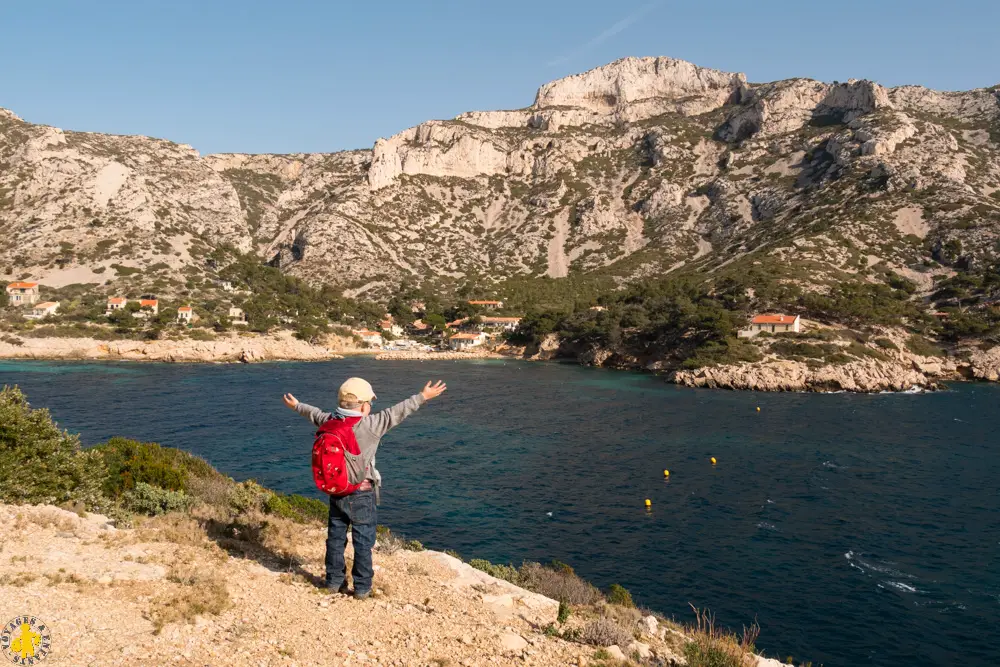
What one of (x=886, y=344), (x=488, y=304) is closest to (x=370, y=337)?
(x=488, y=304)

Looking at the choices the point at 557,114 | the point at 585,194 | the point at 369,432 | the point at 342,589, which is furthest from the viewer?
the point at 557,114

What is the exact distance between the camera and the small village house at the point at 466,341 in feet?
320

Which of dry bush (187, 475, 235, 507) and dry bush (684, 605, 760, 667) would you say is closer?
dry bush (684, 605, 760, 667)

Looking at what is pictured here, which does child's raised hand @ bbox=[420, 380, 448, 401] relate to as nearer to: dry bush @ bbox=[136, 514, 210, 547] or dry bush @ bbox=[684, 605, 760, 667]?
dry bush @ bbox=[684, 605, 760, 667]

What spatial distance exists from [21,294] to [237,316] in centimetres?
2960

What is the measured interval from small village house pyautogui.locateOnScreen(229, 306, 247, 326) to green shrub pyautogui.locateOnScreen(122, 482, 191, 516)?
271 feet

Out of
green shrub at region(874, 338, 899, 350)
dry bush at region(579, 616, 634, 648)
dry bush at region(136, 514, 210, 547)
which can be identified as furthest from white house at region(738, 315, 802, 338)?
dry bush at region(136, 514, 210, 547)

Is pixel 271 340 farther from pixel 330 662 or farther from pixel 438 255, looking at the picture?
pixel 330 662

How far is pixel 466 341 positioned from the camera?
98562 mm

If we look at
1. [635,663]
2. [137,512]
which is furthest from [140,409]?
[635,663]

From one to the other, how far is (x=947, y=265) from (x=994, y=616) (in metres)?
94.2

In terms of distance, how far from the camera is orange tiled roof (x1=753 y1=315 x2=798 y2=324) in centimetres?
6802

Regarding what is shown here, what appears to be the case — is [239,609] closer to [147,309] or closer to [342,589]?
[342,589]

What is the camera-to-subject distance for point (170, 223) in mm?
123125
